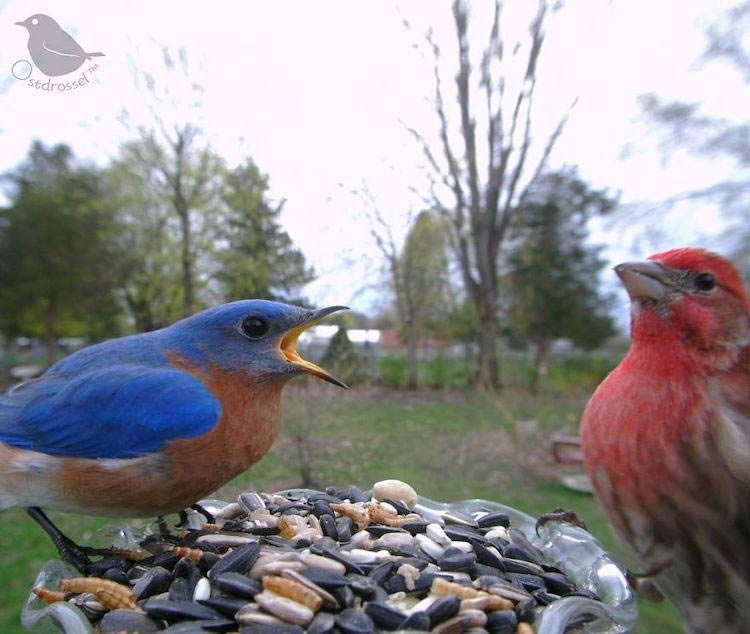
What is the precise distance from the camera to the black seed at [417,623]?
1.25 metres

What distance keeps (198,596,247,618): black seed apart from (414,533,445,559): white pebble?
1.86 ft

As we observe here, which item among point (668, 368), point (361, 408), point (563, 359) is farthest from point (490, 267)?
point (668, 368)

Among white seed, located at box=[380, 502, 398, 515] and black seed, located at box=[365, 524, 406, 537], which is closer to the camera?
black seed, located at box=[365, 524, 406, 537]

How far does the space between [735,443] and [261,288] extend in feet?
14.1

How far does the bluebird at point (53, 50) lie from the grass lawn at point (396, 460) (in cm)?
254

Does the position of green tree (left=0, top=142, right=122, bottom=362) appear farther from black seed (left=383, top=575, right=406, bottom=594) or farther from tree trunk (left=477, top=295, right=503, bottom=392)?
black seed (left=383, top=575, right=406, bottom=594)

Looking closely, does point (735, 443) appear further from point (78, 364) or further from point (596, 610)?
point (78, 364)

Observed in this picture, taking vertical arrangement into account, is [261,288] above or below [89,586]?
above

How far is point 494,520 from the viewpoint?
2053 mm

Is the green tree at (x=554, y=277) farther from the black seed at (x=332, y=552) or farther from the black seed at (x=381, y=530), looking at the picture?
the black seed at (x=332, y=552)

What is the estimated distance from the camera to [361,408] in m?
5.58

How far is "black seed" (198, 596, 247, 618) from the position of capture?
1.32 meters

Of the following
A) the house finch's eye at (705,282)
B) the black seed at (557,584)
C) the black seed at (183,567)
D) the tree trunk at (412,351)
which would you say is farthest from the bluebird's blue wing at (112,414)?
the tree trunk at (412,351)

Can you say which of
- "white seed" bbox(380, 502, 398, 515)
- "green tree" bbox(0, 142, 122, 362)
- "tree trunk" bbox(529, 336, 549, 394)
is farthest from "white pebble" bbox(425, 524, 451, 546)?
"green tree" bbox(0, 142, 122, 362)
